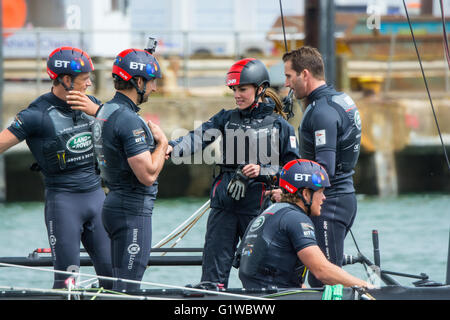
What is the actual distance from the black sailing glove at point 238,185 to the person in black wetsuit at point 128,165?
2.00ft

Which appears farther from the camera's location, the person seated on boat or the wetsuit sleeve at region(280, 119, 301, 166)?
the wetsuit sleeve at region(280, 119, 301, 166)

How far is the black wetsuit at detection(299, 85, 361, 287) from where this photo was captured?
542 centimetres

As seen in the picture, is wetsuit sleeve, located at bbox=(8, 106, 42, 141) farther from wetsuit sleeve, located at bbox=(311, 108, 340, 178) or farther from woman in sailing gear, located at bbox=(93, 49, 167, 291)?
wetsuit sleeve, located at bbox=(311, 108, 340, 178)

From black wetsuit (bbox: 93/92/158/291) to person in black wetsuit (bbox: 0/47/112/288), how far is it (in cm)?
59

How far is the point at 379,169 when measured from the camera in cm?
1675

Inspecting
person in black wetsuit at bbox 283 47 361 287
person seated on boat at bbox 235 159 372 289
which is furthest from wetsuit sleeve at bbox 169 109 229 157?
person seated on boat at bbox 235 159 372 289

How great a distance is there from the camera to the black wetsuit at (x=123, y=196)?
4.96m

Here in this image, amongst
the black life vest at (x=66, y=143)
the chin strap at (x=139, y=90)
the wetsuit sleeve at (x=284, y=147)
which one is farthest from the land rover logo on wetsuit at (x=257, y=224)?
the black life vest at (x=66, y=143)

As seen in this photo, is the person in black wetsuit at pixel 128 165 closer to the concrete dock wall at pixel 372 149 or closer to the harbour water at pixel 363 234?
the harbour water at pixel 363 234

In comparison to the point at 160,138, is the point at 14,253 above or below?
below

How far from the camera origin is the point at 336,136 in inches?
214
